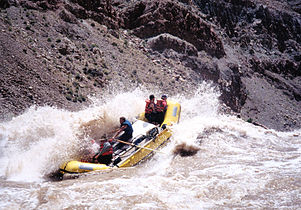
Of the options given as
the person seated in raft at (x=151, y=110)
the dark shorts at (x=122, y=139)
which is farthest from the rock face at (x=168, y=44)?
the dark shorts at (x=122, y=139)

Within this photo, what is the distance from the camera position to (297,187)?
587 cm

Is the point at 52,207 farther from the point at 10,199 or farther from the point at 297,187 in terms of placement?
the point at 297,187

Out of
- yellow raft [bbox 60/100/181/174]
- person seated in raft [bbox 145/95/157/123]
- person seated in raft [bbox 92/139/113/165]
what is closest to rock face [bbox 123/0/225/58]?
person seated in raft [bbox 145/95/157/123]

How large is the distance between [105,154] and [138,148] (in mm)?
1077

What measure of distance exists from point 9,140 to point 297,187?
8.17m

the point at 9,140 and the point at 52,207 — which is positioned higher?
the point at 9,140

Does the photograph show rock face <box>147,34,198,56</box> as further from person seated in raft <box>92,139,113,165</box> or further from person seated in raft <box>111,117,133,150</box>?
person seated in raft <box>92,139,113,165</box>

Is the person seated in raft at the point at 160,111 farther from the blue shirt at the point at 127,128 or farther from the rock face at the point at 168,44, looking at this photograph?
the rock face at the point at 168,44

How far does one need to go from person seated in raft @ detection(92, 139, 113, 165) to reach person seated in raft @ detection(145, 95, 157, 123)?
330 centimetres

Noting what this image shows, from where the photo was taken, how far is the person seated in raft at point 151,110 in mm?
10539

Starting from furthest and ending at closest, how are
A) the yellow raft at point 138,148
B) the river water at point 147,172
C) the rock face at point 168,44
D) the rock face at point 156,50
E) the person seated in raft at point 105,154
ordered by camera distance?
1. the rock face at point 168,44
2. the rock face at point 156,50
3. the person seated in raft at point 105,154
4. the yellow raft at point 138,148
5. the river water at point 147,172

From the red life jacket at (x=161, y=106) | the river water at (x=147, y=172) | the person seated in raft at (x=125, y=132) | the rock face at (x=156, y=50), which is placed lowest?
the river water at (x=147, y=172)

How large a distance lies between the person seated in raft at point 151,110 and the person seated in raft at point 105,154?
3.30m

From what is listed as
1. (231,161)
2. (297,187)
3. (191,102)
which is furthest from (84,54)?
(297,187)
